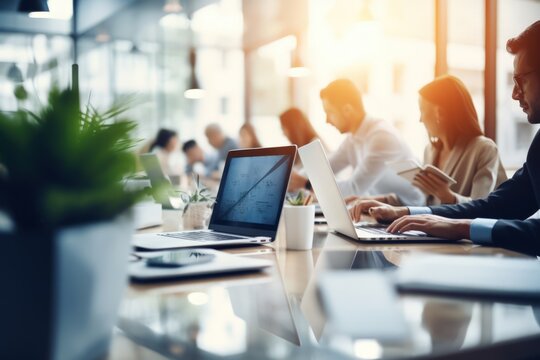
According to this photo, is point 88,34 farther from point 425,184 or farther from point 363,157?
point 425,184

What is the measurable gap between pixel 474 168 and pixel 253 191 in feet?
4.49

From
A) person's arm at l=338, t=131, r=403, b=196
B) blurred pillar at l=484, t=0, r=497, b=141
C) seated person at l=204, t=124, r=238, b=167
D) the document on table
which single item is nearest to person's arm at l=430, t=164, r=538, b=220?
the document on table

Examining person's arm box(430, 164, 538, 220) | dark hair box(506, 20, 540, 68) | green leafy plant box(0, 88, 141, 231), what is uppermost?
dark hair box(506, 20, 540, 68)

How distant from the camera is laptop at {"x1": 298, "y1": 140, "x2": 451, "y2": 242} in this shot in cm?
151

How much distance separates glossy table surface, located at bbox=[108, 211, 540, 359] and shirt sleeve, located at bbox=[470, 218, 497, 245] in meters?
0.62

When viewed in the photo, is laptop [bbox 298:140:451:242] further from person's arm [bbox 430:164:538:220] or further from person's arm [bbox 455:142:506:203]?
person's arm [bbox 455:142:506:203]

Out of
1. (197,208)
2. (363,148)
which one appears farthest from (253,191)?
(363,148)

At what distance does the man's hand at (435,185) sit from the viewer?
2.22 meters

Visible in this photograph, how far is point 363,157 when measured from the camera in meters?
3.52

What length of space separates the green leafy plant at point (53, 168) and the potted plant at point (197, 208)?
1331mm

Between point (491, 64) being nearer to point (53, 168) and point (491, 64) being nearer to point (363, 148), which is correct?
point (363, 148)

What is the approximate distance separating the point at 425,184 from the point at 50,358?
1.94 meters

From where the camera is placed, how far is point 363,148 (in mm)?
3627

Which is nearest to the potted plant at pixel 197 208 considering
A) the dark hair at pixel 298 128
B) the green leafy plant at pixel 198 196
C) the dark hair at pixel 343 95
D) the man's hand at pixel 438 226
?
the green leafy plant at pixel 198 196
